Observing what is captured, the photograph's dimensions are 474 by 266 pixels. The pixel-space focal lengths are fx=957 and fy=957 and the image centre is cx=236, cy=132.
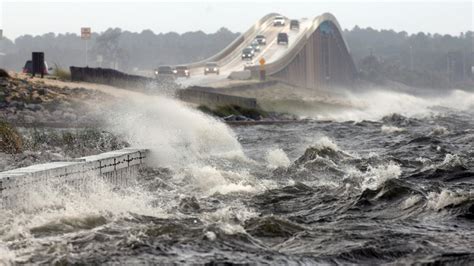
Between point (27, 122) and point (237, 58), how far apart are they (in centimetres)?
8452

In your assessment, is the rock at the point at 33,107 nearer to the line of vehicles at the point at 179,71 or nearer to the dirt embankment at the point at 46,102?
the dirt embankment at the point at 46,102

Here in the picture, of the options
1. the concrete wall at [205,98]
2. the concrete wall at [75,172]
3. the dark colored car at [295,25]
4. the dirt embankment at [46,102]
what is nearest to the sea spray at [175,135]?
the concrete wall at [75,172]

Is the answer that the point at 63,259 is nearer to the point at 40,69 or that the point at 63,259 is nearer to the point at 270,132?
the point at 270,132

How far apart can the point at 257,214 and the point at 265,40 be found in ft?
380

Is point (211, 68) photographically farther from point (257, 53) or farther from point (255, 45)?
point (255, 45)

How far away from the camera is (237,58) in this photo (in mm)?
121250

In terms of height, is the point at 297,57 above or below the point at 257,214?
below

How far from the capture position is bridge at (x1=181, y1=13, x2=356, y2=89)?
4370 inches

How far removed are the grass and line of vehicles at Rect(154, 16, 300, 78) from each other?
37.1m

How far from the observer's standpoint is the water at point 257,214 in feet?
38.5

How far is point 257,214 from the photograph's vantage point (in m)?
15.1

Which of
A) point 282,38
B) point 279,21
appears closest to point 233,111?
point 282,38

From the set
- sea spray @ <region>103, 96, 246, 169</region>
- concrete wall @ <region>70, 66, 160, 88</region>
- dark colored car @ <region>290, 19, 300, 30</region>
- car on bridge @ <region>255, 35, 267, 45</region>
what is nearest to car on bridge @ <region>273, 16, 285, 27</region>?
dark colored car @ <region>290, 19, 300, 30</region>

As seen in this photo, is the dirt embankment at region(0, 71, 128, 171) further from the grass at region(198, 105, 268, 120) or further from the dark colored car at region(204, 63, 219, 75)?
the dark colored car at region(204, 63, 219, 75)
